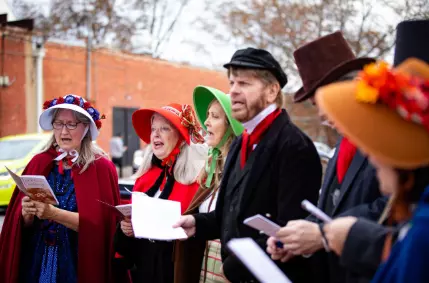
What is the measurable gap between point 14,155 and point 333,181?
974 centimetres

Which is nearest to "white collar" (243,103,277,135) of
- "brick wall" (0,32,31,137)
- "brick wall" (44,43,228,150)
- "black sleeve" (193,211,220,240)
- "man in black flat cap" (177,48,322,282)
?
"man in black flat cap" (177,48,322,282)

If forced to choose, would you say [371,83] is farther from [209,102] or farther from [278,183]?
[209,102]

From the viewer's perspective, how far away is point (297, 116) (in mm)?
24000

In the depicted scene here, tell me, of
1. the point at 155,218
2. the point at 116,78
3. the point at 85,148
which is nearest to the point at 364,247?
the point at 155,218

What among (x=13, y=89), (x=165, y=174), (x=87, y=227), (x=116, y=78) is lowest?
(x=13, y=89)

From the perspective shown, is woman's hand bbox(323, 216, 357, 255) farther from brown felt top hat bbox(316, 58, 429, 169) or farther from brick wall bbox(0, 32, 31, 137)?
brick wall bbox(0, 32, 31, 137)

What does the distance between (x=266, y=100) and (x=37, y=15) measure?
21643mm

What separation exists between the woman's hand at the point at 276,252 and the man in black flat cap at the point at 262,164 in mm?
133

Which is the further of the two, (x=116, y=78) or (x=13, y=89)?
(x=116, y=78)

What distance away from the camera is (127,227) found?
3.49m

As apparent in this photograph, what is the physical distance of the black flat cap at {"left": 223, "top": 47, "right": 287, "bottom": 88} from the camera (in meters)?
2.73

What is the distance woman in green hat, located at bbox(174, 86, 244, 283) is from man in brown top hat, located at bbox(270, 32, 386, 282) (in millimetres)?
649

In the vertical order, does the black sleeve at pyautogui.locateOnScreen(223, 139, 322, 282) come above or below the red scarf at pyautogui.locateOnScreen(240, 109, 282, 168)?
below

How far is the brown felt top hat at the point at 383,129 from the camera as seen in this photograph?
162cm
